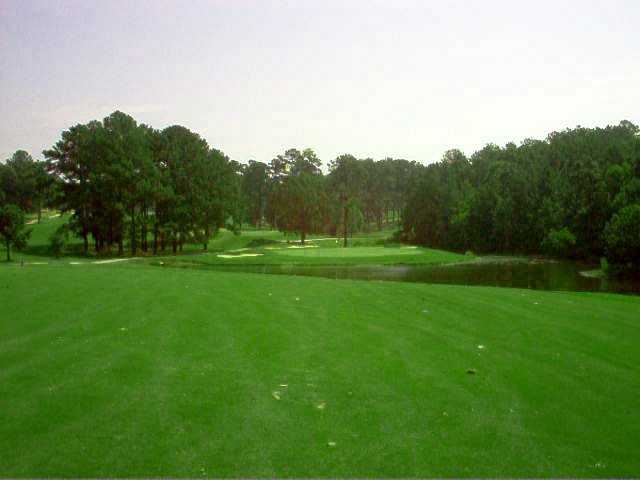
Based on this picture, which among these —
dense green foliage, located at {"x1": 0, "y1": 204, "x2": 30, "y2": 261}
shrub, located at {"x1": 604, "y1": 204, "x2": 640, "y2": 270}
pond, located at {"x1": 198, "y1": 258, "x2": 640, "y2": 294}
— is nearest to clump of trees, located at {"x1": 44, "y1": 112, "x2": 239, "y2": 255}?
dense green foliage, located at {"x1": 0, "y1": 204, "x2": 30, "y2": 261}

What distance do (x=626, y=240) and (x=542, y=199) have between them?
41.5 metres

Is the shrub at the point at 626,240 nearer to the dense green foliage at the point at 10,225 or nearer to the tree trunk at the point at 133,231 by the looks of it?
the tree trunk at the point at 133,231

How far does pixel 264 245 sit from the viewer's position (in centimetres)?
8962

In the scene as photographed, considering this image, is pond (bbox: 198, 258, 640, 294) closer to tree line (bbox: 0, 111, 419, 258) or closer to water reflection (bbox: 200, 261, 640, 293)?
water reflection (bbox: 200, 261, 640, 293)

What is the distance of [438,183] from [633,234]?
63.6 m

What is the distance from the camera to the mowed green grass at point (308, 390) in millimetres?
6809

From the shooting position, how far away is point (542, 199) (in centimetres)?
8644

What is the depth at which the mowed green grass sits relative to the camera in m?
6.81

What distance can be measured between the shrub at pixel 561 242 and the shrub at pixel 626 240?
24100 millimetres

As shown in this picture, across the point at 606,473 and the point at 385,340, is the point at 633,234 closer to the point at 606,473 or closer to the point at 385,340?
the point at 385,340

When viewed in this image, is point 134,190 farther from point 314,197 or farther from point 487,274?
point 487,274

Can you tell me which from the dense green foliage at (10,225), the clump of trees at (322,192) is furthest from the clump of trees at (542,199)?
the dense green foliage at (10,225)

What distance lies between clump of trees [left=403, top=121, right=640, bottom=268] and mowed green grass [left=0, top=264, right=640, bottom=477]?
40195 millimetres

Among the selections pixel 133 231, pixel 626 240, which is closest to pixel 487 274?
pixel 626 240
